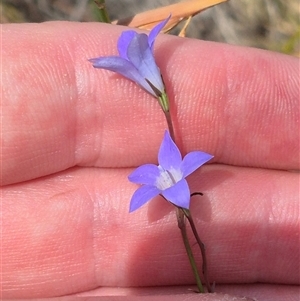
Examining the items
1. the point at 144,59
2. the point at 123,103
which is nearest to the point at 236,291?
the point at 123,103

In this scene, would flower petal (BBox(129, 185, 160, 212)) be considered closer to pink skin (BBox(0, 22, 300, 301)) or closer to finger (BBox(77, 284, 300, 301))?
pink skin (BBox(0, 22, 300, 301))

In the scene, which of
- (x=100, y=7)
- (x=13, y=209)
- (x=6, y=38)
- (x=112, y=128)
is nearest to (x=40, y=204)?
(x=13, y=209)

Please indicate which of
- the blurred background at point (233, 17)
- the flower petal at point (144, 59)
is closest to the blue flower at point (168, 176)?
the flower petal at point (144, 59)

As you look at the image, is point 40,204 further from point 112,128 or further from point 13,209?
point 112,128

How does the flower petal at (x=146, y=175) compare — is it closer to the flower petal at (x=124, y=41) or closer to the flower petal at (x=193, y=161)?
the flower petal at (x=193, y=161)

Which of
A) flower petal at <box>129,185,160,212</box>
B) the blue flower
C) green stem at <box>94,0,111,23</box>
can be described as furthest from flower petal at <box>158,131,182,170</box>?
green stem at <box>94,0,111,23</box>

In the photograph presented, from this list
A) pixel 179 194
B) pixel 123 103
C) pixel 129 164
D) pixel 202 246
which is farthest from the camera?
pixel 129 164

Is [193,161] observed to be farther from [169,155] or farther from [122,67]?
[122,67]
